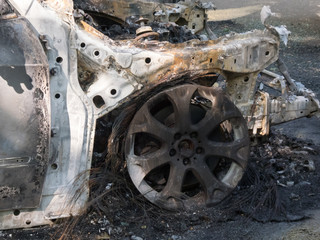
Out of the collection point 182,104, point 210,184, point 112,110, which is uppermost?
point 182,104

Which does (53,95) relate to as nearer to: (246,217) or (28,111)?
(28,111)

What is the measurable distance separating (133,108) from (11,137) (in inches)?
37.1

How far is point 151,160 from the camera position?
3945mm

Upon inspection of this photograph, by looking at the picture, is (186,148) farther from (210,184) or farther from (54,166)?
(54,166)

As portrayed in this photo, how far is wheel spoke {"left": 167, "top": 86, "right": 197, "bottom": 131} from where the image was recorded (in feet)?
12.9

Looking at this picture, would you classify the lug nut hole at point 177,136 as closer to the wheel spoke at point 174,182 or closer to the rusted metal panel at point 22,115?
the wheel spoke at point 174,182

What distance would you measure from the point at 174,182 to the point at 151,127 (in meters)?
0.46

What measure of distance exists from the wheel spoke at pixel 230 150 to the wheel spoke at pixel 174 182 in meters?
0.26

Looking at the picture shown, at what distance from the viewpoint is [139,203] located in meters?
4.04

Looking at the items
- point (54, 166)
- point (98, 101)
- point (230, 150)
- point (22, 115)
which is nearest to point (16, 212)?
point (54, 166)

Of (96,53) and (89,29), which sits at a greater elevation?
(89,29)

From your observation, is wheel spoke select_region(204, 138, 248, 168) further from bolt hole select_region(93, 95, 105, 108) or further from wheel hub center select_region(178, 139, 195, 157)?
bolt hole select_region(93, 95, 105, 108)

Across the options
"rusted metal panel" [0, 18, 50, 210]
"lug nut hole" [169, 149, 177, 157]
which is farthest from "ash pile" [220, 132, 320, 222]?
"rusted metal panel" [0, 18, 50, 210]

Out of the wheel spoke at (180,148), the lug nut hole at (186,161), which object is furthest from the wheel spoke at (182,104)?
the lug nut hole at (186,161)
